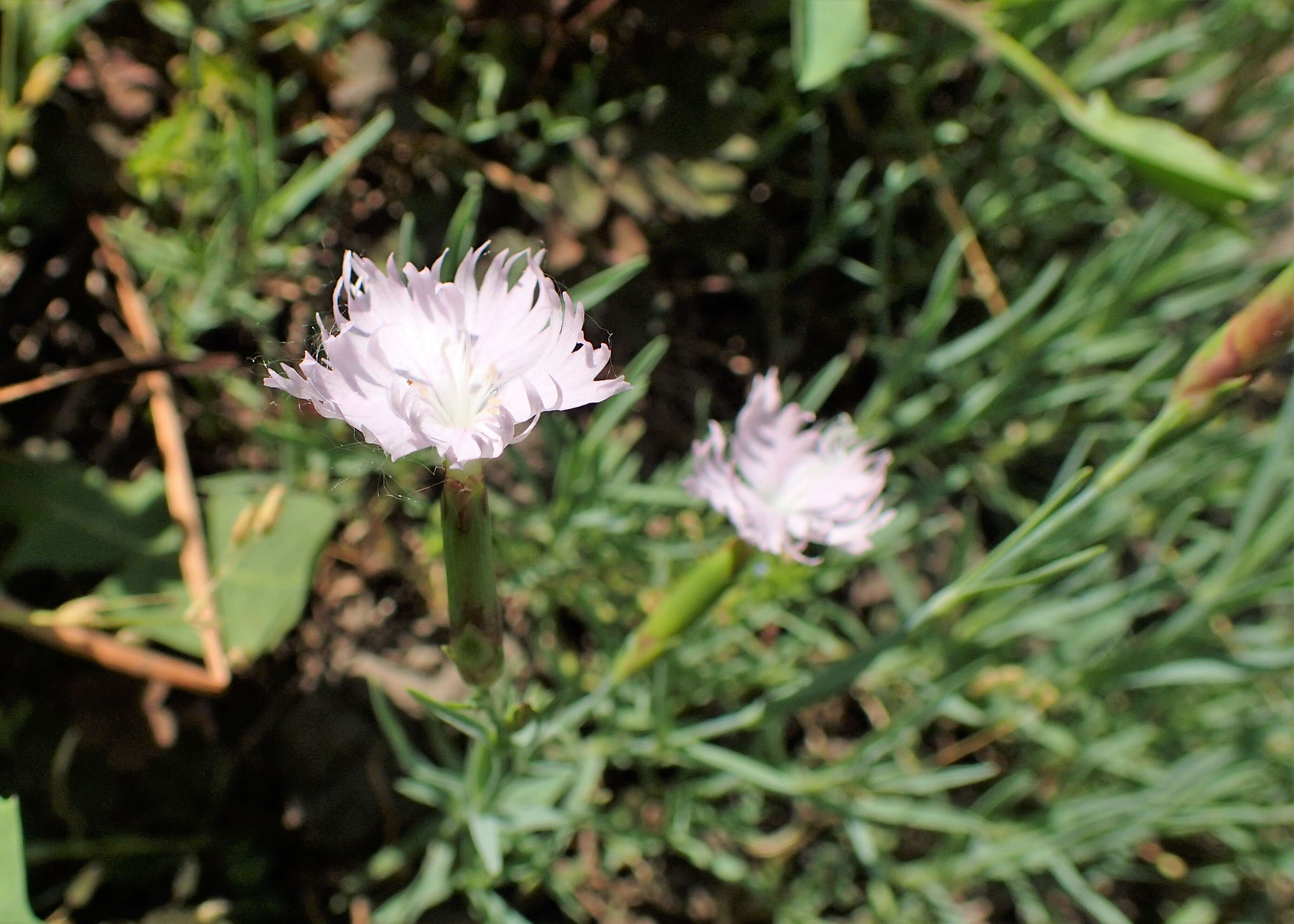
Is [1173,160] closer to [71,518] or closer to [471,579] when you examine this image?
[471,579]

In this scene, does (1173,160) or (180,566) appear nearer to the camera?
(1173,160)

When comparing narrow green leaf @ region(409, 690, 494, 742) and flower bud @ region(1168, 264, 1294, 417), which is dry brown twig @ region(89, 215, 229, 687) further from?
flower bud @ region(1168, 264, 1294, 417)

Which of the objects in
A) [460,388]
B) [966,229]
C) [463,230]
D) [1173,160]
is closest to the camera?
[460,388]

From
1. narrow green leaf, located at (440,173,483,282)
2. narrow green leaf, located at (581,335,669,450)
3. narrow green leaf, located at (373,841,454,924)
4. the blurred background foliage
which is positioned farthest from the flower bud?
narrow green leaf, located at (373,841,454,924)

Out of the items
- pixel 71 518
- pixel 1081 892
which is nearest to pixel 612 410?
pixel 71 518

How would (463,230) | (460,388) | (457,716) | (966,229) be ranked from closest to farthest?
(460,388) → (457,716) → (463,230) → (966,229)
